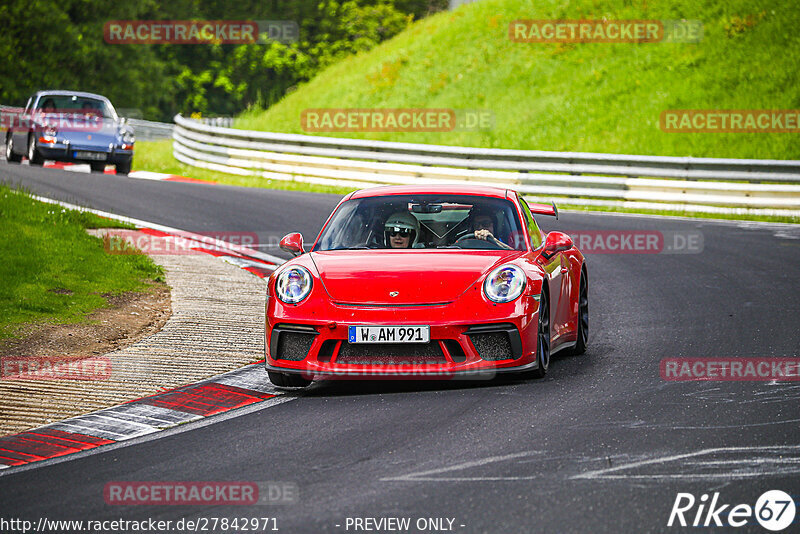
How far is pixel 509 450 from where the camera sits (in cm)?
627

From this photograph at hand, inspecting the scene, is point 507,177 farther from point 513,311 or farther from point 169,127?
point 169,127

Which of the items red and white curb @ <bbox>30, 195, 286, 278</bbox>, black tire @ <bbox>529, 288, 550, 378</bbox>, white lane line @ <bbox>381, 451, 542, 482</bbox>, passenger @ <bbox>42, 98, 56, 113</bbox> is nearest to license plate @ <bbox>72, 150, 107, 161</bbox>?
passenger @ <bbox>42, 98, 56, 113</bbox>

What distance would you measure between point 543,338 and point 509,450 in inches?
82.6

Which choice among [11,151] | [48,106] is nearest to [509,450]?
[48,106]

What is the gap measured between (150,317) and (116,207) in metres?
8.53

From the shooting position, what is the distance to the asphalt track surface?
5285 mm

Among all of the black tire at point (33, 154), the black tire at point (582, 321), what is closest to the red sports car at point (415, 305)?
the black tire at point (582, 321)

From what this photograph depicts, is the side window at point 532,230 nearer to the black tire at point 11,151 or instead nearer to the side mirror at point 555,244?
the side mirror at point 555,244

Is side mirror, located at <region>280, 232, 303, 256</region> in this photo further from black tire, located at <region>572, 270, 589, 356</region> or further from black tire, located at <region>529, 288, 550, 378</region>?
black tire, located at <region>572, 270, 589, 356</region>

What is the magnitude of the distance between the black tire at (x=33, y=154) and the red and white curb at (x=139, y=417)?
1870cm

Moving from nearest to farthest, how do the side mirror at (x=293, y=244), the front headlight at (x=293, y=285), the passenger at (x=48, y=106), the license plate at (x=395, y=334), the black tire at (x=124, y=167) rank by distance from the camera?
the license plate at (x=395, y=334) < the front headlight at (x=293, y=285) < the side mirror at (x=293, y=244) < the passenger at (x=48, y=106) < the black tire at (x=124, y=167)

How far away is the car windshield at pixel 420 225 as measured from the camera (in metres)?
8.88

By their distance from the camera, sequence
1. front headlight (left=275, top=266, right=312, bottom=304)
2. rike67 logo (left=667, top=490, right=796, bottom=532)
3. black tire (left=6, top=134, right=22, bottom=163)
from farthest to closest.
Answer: black tire (left=6, top=134, right=22, bottom=163) → front headlight (left=275, top=266, right=312, bottom=304) → rike67 logo (left=667, top=490, right=796, bottom=532)

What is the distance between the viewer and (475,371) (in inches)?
304
